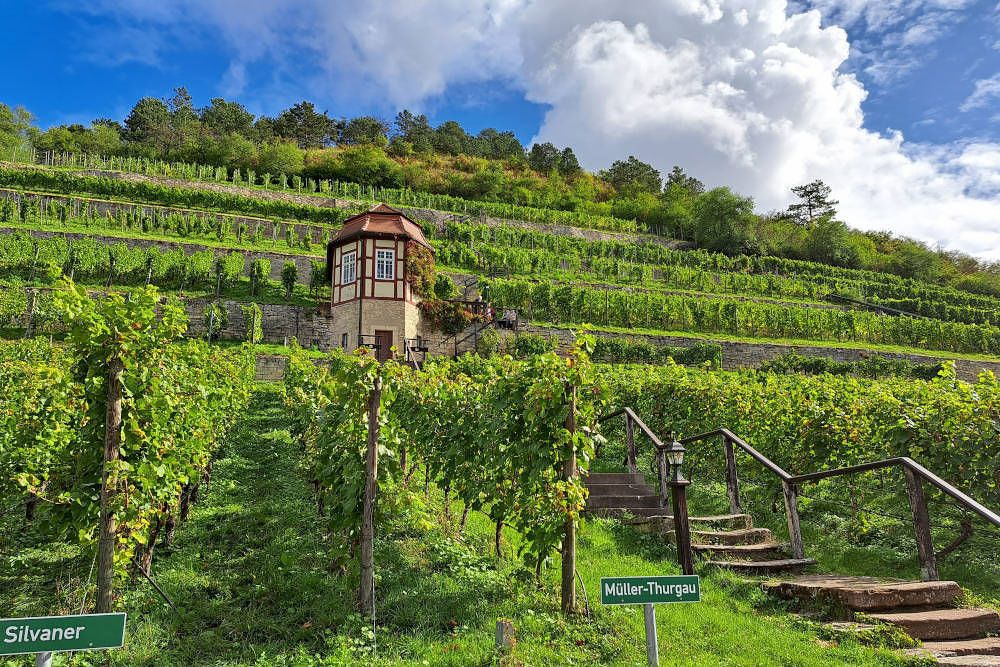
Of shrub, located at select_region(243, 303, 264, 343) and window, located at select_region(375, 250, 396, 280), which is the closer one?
window, located at select_region(375, 250, 396, 280)

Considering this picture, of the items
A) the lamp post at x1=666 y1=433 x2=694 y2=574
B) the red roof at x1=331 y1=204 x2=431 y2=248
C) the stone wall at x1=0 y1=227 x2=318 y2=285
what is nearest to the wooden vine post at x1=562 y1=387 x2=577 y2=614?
the lamp post at x1=666 y1=433 x2=694 y2=574

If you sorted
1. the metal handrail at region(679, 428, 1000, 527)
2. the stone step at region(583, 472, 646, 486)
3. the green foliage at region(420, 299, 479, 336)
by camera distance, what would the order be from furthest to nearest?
the green foliage at region(420, 299, 479, 336)
the stone step at region(583, 472, 646, 486)
the metal handrail at region(679, 428, 1000, 527)

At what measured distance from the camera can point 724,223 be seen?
178 ft

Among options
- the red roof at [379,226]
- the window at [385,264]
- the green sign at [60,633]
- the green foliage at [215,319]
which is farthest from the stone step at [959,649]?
the green foliage at [215,319]

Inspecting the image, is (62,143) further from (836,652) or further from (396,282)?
(836,652)

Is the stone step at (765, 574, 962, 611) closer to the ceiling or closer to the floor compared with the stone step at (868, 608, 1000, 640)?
closer to the ceiling

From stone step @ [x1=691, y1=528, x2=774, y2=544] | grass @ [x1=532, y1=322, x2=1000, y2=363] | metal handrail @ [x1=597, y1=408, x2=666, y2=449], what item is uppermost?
grass @ [x1=532, y1=322, x2=1000, y2=363]

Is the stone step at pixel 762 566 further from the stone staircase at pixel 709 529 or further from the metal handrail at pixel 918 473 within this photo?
the metal handrail at pixel 918 473

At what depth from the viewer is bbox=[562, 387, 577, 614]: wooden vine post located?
204 inches

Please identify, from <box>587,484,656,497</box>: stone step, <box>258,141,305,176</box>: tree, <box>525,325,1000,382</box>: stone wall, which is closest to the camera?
<box>587,484,656,497</box>: stone step

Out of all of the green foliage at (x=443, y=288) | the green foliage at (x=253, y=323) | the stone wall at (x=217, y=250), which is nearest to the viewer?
the green foliage at (x=253, y=323)

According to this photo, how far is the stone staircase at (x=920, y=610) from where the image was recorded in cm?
449

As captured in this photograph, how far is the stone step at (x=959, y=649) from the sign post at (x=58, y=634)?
18.3 ft

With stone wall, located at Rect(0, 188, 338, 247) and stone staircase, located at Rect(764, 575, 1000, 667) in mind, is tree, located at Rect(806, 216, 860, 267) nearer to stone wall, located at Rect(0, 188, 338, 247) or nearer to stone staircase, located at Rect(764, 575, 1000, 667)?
stone wall, located at Rect(0, 188, 338, 247)
